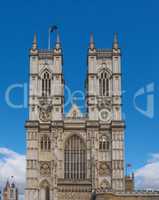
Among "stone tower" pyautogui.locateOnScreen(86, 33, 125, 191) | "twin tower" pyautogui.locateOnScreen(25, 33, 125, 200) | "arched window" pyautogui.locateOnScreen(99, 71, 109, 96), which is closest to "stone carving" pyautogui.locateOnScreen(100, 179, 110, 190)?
"twin tower" pyautogui.locateOnScreen(25, 33, 125, 200)

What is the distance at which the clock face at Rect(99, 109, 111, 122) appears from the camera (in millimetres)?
91188

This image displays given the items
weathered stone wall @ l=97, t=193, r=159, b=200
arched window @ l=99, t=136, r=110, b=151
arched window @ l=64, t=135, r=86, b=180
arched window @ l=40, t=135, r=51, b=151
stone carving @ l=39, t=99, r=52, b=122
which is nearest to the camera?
weathered stone wall @ l=97, t=193, r=159, b=200

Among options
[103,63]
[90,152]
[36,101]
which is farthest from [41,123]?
[103,63]

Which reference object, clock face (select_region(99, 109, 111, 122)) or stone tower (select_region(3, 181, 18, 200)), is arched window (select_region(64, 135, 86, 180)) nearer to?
clock face (select_region(99, 109, 111, 122))

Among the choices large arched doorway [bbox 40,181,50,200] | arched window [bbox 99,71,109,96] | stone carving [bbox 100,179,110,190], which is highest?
arched window [bbox 99,71,109,96]

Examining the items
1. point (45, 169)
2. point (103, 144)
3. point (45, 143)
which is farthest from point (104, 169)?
point (45, 143)

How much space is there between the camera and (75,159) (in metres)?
89.7

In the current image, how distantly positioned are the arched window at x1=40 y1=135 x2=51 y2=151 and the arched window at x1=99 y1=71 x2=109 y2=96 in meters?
12.5

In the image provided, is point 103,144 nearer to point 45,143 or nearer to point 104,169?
point 104,169

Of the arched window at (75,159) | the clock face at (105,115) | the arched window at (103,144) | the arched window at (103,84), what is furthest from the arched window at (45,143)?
the arched window at (103,84)

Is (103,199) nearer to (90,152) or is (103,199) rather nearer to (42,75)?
(90,152)

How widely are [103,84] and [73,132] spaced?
10.3 meters

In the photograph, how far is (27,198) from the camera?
8562 centimetres

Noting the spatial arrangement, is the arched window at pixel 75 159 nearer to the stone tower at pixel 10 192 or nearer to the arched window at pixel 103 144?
the arched window at pixel 103 144
